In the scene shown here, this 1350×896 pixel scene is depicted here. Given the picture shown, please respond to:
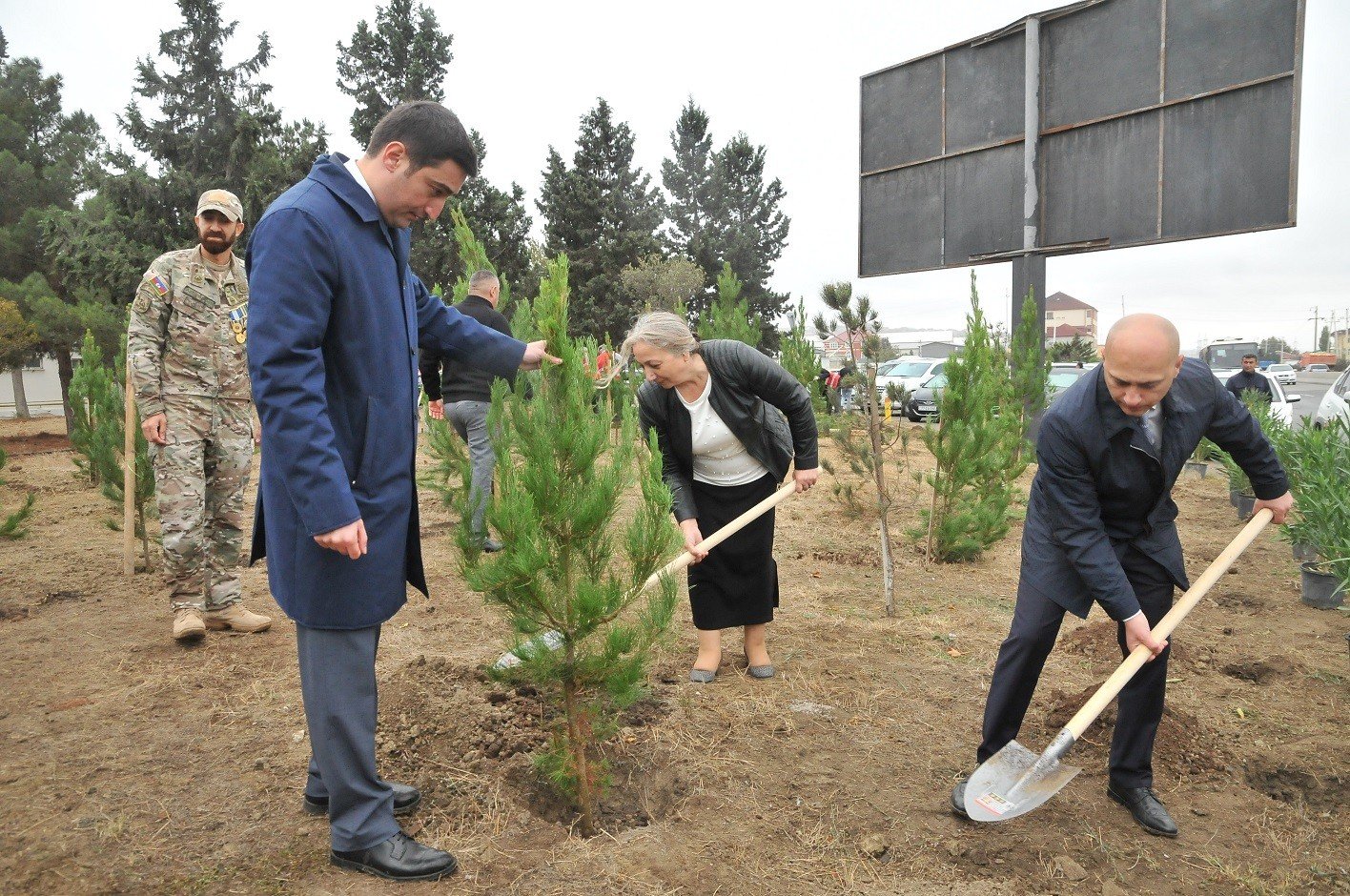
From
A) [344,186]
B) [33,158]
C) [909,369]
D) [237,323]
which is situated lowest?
[909,369]

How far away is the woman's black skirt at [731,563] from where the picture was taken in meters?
3.56

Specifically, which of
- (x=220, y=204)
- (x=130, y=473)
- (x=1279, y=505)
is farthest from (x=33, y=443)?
(x=1279, y=505)

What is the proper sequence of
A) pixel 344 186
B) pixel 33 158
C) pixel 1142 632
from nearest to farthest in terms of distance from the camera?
pixel 344 186 → pixel 1142 632 → pixel 33 158

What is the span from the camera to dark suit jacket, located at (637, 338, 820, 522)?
11.1 feet

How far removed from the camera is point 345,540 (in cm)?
187

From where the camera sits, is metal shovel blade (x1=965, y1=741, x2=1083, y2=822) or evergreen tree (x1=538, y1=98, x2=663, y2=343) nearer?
metal shovel blade (x1=965, y1=741, x2=1083, y2=822)

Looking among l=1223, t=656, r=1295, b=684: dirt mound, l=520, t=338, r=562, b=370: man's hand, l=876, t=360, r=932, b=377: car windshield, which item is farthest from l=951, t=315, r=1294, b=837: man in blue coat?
l=876, t=360, r=932, b=377: car windshield

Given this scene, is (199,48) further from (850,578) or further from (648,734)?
(648,734)

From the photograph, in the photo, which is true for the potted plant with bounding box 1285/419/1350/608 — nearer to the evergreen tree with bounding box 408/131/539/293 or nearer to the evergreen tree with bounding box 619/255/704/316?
the evergreen tree with bounding box 408/131/539/293

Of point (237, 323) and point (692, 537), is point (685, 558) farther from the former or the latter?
point (237, 323)

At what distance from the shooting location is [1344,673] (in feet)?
12.4

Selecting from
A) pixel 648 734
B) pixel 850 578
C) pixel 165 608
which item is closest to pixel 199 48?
pixel 165 608

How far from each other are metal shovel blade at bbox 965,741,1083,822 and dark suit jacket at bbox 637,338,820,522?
1417 millimetres

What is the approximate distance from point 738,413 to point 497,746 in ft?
5.04
